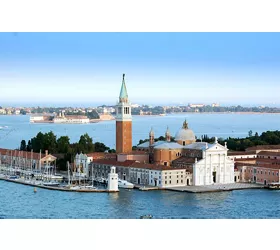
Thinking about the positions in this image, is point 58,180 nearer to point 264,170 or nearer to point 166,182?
point 166,182

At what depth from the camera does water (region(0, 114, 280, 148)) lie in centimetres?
2619

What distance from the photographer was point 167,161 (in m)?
13.1

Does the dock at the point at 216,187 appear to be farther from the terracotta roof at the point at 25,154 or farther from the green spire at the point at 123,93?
the terracotta roof at the point at 25,154

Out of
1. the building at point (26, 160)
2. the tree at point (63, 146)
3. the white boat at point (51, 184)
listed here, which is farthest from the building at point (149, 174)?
the tree at point (63, 146)

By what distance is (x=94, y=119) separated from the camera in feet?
127

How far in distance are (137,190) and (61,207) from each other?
2.19 m

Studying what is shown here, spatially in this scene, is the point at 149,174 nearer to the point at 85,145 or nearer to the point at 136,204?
the point at 136,204

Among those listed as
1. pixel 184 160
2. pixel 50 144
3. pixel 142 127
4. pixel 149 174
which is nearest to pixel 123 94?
pixel 184 160

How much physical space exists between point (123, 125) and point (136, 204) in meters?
3.76

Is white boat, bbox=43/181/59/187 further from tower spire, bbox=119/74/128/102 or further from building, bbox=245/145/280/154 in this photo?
building, bbox=245/145/280/154

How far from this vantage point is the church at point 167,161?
12.2 meters

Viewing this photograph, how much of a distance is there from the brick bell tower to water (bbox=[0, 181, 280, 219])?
209 cm
